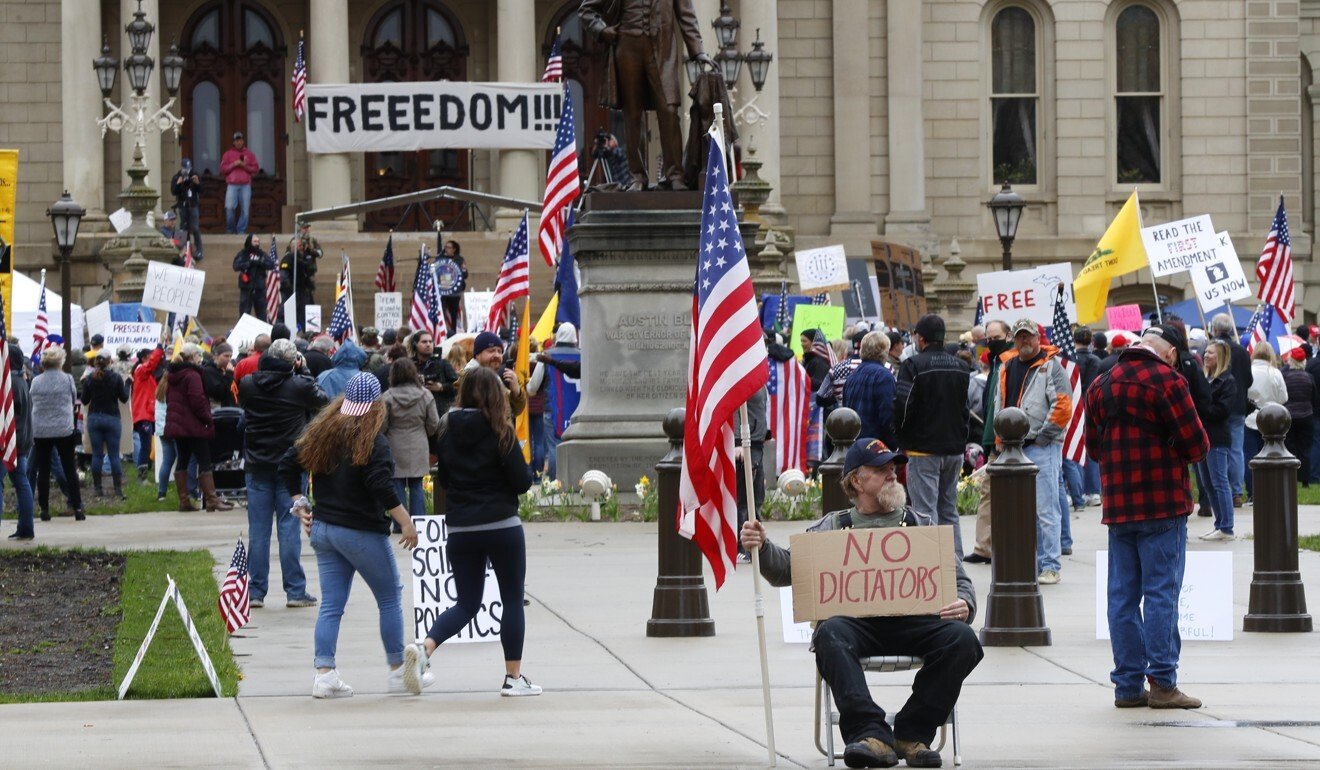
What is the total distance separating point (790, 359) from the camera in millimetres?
20766

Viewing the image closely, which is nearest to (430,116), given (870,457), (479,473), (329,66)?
(329,66)

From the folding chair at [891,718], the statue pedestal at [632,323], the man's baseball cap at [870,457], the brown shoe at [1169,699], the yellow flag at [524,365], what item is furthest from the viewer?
the yellow flag at [524,365]

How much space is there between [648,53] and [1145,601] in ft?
36.5

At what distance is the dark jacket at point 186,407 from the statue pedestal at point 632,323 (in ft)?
12.7

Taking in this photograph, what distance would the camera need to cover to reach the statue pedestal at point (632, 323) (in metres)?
20.5

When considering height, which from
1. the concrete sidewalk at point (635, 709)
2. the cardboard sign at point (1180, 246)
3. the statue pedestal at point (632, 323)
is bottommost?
the concrete sidewalk at point (635, 709)

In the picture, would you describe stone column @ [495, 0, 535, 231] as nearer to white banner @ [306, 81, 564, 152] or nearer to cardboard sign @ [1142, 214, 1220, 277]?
white banner @ [306, 81, 564, 152]

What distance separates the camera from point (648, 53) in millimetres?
20438

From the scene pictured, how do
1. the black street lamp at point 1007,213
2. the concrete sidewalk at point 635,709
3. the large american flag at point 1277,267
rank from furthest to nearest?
the black street lamp at point 1007,213 < the large american flag at point 1277,267 < the concrete sidewalk at point 635,709

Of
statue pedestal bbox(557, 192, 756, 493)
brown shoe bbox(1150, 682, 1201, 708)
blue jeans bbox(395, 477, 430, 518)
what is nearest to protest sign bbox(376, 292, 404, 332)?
statue pedestal bbox(557, 192, 756, 493)

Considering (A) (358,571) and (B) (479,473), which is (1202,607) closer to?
(B) (479,473)

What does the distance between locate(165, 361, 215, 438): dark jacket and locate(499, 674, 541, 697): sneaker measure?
1165 centimetres

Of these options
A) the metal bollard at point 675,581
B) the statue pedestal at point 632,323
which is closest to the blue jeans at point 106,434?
the statue pedestal at point 632,323

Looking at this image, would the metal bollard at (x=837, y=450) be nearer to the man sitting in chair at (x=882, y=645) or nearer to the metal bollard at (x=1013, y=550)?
the metal bollard at (x=1013, y=550)
